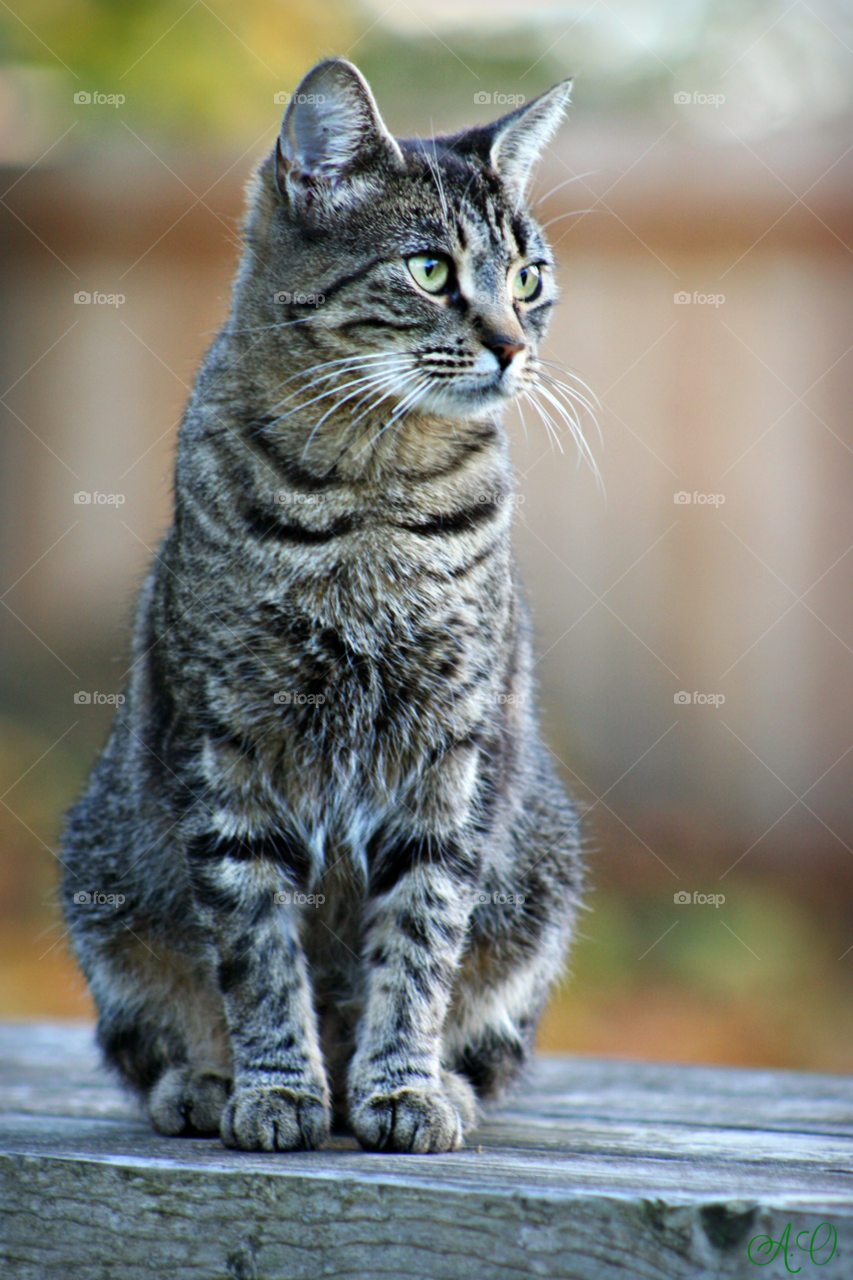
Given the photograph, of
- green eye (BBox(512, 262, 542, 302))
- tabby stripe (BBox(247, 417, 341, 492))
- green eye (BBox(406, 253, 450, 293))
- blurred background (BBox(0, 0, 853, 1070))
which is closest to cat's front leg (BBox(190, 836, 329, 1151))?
tabby stripe (BBox(247, 417, 341, 492))

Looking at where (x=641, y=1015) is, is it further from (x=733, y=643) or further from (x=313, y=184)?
(x=313, y=184)

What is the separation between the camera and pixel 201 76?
263 inches

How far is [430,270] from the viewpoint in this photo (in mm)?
2398

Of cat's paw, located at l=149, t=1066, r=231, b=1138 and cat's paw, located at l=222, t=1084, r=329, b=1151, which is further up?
cat's paw, located at l=222, t=1084, r=329, b=1151

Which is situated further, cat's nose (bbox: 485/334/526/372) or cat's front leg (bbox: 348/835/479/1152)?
cat's nose (bbox: 485/334/526/372)

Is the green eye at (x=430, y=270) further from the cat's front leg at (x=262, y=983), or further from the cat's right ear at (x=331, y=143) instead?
the cat's front leg at (x=262, y=983)

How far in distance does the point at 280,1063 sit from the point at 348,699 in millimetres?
667

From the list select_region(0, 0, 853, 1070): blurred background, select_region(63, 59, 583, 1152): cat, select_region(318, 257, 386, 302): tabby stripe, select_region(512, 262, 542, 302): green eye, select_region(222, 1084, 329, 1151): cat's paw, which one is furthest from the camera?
select_region(0, 0, 853, 1070): blurred background

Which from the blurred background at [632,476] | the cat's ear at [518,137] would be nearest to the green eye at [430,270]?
the cat's ear at [518,137]

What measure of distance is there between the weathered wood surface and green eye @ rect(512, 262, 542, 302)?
165cm

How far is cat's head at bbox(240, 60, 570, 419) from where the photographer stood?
7.66 ft

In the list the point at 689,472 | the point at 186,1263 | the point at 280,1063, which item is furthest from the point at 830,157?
the point at 186,1263

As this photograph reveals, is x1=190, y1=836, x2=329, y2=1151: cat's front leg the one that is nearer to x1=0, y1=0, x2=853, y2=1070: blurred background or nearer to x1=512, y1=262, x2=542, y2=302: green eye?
x1=512, y1=262, x2=542, y2=302: green eye
